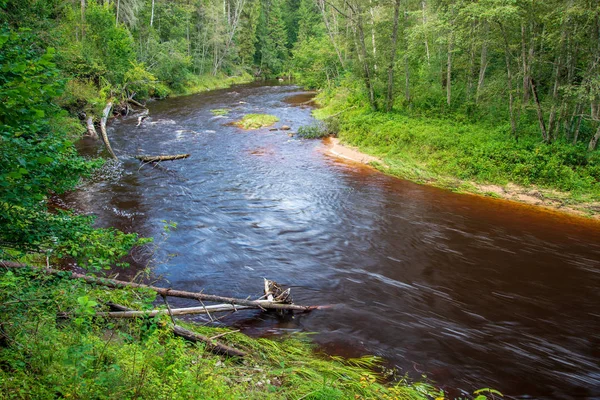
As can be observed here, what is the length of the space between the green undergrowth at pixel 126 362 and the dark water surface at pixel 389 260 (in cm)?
89

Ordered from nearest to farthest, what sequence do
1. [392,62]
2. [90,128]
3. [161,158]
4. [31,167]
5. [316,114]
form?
[31,167] → [161,158] → [90,128] → [392,62] → [316,114]

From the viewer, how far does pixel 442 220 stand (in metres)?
11.5

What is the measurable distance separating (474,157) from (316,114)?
1409 centimetres

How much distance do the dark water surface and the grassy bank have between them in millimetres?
A: 1047

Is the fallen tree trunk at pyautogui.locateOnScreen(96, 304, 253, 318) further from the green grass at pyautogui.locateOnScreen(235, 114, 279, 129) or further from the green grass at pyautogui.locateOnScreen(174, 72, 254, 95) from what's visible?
the green grass at pyautogui.locateOnScreen(174, 72, 254, 95)

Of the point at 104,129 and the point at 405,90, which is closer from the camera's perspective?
the point at 104,129

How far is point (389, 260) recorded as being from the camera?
9.38 m

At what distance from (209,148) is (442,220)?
1238 centimetres

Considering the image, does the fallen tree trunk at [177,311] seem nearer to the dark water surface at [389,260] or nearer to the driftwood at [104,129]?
the dark water surface at [389,260]

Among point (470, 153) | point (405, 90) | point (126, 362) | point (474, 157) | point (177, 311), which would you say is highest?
point (405, 90)

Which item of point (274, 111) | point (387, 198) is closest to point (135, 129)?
Answer: point (274, 111)

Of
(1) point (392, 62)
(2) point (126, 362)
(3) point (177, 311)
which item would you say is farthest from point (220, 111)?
(2) point (126, 362)

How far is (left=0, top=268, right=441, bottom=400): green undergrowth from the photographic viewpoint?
3119mm

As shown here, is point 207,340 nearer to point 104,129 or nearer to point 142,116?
point 104,129
